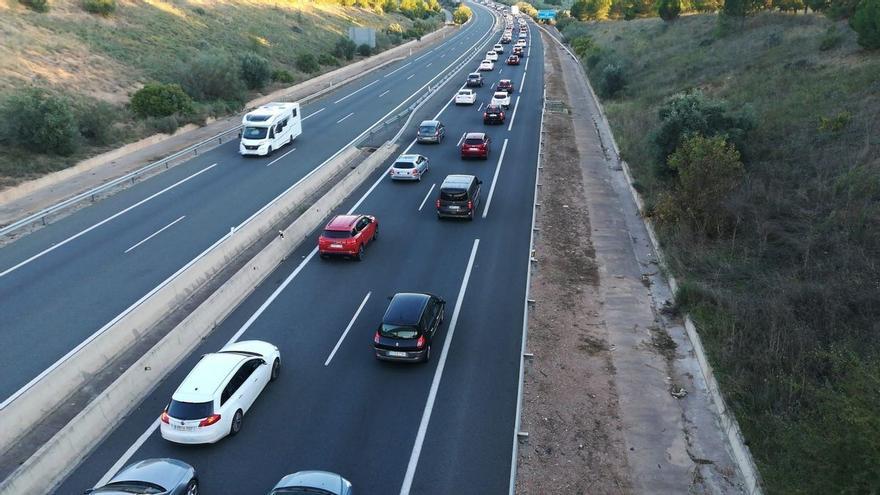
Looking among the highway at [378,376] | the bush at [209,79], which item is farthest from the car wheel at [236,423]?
the bush at [209,79]

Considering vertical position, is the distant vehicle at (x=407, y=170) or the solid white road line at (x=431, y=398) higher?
the distant vehicle at (x=407, y=170)

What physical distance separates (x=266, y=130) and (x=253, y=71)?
1903 centimetres

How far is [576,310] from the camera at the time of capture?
18.9 m

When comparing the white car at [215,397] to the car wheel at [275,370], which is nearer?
the white car at [215,397]

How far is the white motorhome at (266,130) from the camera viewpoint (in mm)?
34875

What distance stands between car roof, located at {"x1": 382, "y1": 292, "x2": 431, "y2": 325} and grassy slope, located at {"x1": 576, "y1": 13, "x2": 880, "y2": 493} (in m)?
7.50

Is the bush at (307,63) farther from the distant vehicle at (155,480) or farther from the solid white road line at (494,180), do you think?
the distant vehicle at (155,480)

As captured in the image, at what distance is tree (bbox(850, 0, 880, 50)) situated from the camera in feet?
102

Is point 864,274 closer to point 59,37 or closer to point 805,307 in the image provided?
point 805,307

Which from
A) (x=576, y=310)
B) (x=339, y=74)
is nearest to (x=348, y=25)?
(x=339, y=74)

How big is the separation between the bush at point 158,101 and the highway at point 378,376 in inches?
582

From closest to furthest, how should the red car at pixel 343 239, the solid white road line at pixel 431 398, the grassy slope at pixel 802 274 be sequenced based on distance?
1. the grassy slope at pixel 802 274
2. the solid white road line at pixel 431 398
3. the red car at pixel 343 239

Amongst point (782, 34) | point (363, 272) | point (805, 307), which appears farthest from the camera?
point (782, 34)

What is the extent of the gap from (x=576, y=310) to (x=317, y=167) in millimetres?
18987
